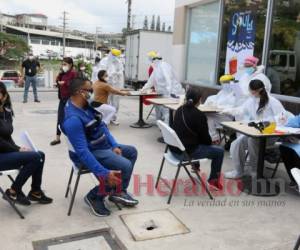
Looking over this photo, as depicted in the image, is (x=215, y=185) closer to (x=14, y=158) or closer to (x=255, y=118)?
(x=255, y=118)

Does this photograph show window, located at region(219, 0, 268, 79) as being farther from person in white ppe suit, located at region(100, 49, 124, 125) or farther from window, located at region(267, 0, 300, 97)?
person in white ppe suit, located at region(100, 49, 124, 125)

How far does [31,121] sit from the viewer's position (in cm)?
789

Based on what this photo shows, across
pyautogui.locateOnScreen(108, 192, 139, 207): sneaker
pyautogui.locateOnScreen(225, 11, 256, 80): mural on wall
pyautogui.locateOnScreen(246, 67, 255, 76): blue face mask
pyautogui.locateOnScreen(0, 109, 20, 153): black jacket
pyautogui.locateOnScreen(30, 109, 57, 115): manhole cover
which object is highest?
pyautogui.locateOnScreen(225, 11, 256, 80): mural on wall

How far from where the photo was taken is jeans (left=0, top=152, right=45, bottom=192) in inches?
129

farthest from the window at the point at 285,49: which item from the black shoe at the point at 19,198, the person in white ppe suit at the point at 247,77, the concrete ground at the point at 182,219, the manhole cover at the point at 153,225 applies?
the black shoe at the point at 19,198

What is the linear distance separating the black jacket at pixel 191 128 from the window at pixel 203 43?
522 cm

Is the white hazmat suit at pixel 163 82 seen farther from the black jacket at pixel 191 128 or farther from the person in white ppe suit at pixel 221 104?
the black jacket at pixel 191 128

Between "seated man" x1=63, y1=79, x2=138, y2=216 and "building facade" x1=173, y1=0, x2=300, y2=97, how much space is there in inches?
164

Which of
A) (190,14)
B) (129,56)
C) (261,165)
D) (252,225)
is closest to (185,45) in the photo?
(190,14)

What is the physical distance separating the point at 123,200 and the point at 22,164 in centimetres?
98

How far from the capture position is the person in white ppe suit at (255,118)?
4.26 m

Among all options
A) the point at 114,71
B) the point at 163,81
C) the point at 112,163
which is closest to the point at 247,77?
the point at 163,81

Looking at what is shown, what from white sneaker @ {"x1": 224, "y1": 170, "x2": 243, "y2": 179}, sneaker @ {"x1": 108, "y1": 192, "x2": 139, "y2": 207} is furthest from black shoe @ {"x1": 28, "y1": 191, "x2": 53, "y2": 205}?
white sneaker @ {"x1": 224, "y1": 170, "x2": 243, "y2": 179}

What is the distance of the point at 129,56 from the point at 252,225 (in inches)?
506
